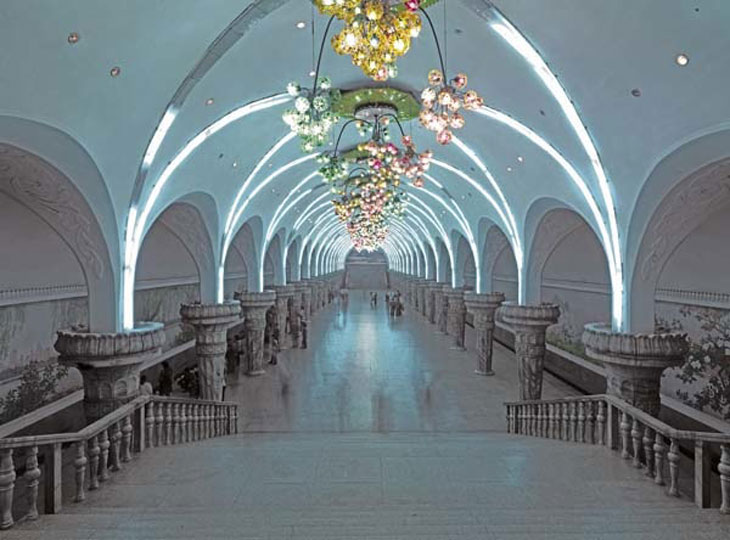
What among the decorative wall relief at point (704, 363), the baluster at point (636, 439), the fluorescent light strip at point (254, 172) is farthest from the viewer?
the fluorescent light strip at point (254, 172)

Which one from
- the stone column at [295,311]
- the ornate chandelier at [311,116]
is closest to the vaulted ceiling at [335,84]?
the ornate chandelier at [311,116]

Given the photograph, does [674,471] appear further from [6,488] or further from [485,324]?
[485,324]

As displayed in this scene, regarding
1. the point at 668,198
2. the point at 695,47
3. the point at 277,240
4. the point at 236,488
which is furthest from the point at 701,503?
the point at 277,240

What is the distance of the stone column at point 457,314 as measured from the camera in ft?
69.6

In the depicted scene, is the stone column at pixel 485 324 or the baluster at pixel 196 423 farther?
the stone column at pixel 485 324

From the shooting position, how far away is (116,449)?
200 inches

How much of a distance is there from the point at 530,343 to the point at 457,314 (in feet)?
32.2

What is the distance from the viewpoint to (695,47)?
511cm

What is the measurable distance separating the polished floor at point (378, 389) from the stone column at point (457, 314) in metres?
0.63

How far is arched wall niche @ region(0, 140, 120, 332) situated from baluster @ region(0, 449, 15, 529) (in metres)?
4.03

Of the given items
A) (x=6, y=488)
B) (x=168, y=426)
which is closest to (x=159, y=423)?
(x=168, y=426)

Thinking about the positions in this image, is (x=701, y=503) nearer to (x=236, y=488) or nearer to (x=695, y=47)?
(x=236, y=488)

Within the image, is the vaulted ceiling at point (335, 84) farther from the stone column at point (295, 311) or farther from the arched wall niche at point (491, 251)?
the stone column at point (295, 311)

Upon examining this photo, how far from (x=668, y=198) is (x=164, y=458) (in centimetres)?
717
